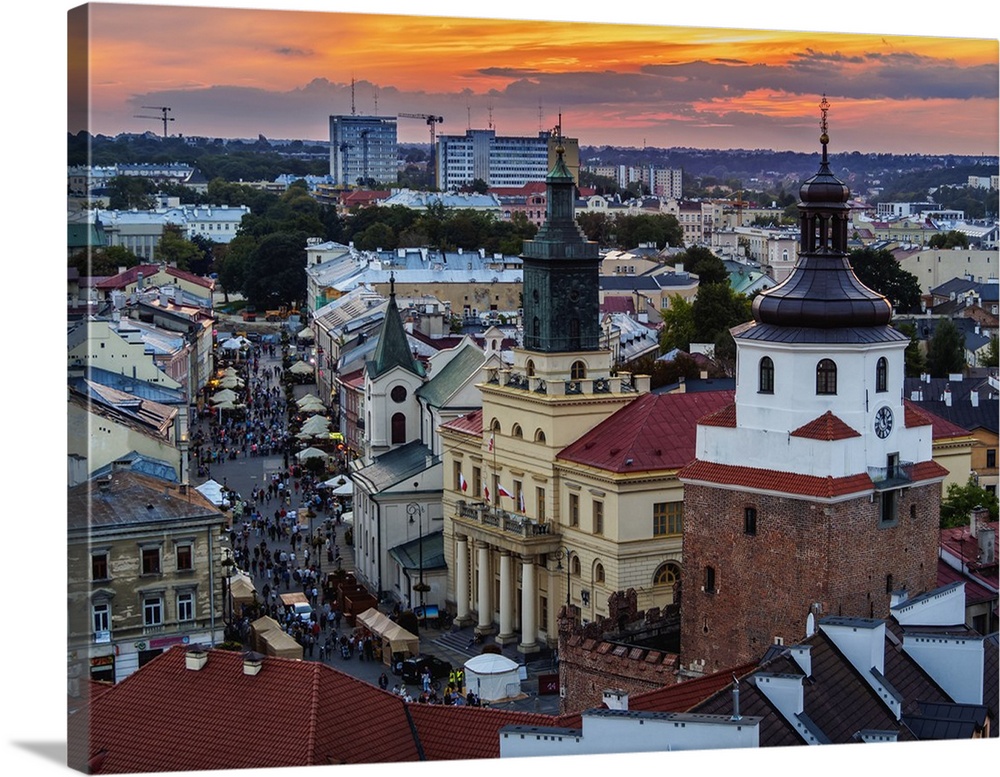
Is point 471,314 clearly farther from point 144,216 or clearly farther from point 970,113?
point 970,113

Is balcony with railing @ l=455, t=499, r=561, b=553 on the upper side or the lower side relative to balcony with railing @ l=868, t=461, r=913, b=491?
lower

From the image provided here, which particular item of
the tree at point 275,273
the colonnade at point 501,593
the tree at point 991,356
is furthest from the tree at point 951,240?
the colonnade at point 501,593

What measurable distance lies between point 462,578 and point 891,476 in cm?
1889

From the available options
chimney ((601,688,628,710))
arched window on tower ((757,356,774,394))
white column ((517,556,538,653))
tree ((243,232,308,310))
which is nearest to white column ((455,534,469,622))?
white column ((517,556,538,653))

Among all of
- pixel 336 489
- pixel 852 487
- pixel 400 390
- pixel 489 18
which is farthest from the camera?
pixel 336 489

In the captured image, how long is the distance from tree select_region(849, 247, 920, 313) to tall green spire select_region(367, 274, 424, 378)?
86.9ft

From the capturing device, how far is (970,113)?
3419cm

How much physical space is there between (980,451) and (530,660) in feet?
53.3

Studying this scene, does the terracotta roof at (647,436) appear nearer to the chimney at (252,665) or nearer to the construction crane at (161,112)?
the construction crane at (161,112)

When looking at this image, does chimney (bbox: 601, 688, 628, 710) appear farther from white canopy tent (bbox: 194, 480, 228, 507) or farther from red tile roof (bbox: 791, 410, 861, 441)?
white canopy tent (bbox: 194, 480, 228, 507)

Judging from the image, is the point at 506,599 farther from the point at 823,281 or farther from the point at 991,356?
the point at 991,356

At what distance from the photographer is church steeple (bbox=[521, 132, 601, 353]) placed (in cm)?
4878

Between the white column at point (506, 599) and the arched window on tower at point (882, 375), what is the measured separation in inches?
648

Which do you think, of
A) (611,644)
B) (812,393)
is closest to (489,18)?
(812,393)
